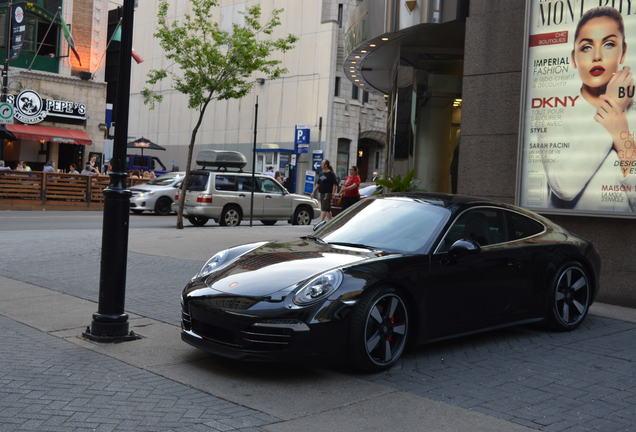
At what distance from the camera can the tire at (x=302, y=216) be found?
24.0 meters

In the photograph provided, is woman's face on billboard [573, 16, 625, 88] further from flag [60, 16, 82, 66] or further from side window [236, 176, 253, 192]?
flag [60, 16, 82, 66]

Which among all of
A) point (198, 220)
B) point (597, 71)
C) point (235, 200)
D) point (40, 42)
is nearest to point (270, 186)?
point (235, 200)

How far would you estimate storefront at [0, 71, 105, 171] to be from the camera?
36.1 metres

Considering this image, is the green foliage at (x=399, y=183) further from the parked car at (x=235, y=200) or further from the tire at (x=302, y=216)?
the tire at (x=302, y=216)

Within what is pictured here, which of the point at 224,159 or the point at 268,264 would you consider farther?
the point at 224,159

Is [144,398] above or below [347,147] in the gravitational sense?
below

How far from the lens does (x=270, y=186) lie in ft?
76.5

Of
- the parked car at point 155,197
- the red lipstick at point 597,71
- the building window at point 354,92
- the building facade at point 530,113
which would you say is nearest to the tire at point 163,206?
the parked car at point 155,197

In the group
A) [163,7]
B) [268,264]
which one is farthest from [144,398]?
[163,7]

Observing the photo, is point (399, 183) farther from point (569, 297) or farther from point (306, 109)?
point (306, 109)

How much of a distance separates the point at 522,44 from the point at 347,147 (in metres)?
38.5

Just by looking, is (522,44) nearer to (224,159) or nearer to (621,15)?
(621,15)

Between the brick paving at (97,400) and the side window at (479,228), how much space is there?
2.59 meters

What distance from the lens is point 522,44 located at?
10719 millimetres
